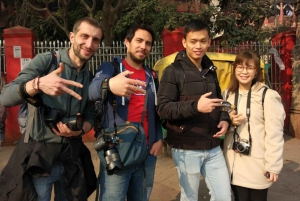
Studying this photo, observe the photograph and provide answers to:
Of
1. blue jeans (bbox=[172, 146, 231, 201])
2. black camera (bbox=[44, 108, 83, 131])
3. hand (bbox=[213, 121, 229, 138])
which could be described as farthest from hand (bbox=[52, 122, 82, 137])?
hand (bbox=[213, 121, 229, 138])

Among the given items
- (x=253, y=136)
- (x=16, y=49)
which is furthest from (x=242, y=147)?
(x=16, y=49)

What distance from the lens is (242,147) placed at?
2422 mm

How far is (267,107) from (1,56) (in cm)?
625

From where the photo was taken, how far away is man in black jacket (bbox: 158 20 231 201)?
2307 millimetres

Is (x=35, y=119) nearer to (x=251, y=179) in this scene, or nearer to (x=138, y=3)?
(x=251, y=179)

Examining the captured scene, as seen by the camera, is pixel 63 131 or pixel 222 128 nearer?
pixel 63 131

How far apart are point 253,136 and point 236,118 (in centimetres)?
20

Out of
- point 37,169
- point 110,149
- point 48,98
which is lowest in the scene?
point 37,169

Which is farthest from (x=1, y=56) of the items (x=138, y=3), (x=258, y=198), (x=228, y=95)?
(x=258, y=198)

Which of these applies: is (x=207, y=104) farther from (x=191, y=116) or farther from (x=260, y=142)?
(x=260, y=142)

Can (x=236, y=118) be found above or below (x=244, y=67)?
below

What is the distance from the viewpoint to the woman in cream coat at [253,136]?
2.34m

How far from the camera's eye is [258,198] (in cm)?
243

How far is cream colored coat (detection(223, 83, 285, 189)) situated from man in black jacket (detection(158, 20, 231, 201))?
0.15 meters
